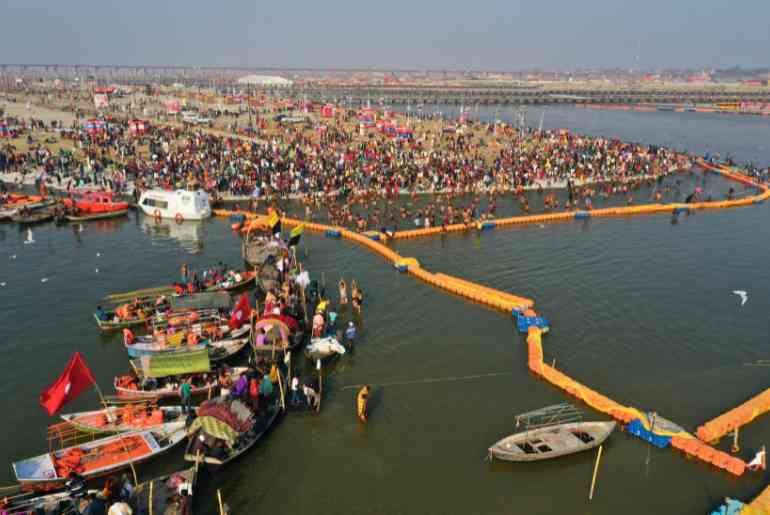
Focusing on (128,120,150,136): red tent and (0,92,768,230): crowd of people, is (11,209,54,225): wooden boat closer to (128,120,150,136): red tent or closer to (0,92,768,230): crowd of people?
(0,92,768,230): crowd of people

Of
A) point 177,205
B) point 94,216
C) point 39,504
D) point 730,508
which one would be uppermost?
point 177,205

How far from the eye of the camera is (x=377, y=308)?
1106 inches

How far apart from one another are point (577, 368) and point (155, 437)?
17.0m

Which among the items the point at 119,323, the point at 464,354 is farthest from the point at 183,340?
the point at 464,354

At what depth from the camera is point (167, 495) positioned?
1521 cm

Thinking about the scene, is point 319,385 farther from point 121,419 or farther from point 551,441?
point 551,441

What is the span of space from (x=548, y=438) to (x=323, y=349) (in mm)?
9805

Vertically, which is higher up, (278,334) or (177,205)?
(177,205)

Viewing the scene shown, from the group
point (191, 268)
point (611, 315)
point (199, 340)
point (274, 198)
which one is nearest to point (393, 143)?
point (274, 198)

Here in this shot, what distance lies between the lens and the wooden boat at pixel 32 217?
132 ft

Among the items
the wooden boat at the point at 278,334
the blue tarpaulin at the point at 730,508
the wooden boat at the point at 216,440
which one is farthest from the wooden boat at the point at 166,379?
the blue tarpaulin at the point at 730,508

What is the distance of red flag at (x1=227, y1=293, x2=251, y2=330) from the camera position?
23.8 metres

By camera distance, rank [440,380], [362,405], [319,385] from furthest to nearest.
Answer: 1. [440,380]
2. [319,385]
3. [362,405]

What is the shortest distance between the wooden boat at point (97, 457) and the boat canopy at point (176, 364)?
2.61 meters
